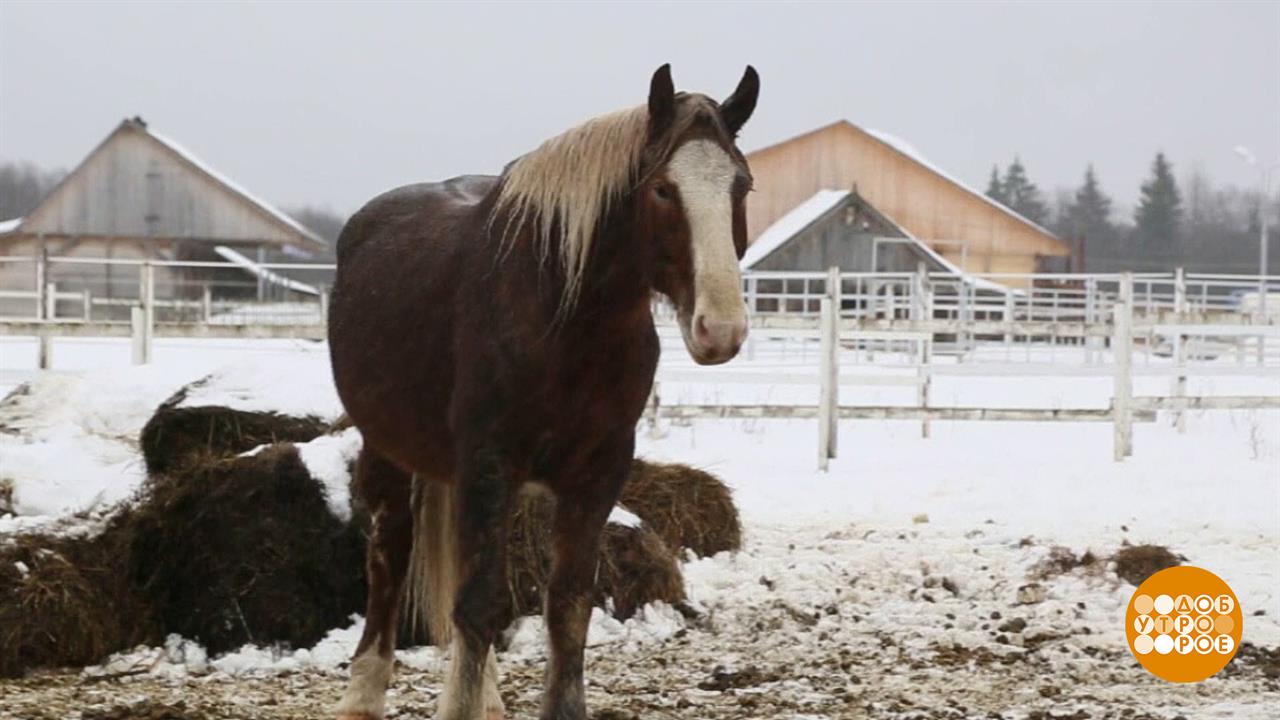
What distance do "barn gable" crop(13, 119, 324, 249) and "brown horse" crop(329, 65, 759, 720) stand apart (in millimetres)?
37377

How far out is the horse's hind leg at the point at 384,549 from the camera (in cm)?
451

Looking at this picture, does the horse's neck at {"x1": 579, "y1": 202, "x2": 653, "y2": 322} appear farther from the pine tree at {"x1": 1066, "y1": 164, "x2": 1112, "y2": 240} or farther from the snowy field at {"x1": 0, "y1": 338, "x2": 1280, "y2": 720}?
the pine tree at {"x1": 1066, "y1": 164, "x2": 1112, "y2": 240}

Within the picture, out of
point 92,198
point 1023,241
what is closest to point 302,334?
point 92,198

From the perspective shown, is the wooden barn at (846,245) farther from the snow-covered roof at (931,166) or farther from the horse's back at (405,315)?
the horse's back at (405,315)

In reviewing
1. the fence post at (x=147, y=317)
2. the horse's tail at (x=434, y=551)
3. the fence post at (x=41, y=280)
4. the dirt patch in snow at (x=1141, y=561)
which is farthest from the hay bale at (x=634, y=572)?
the fence post at (x=41, y=280)

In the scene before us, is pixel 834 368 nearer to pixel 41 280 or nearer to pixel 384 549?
pixel 384 549

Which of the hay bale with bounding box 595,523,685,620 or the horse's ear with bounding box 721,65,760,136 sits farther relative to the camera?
the hay bale with bounding box 595,523,685,620

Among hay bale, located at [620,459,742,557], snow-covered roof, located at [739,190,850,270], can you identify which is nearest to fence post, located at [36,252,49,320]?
hay bale, located at [620,459,742,557]

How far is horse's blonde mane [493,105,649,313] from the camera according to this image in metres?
3.62

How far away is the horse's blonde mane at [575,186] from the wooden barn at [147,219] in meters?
35.1

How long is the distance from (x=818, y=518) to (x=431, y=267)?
4.37 meters

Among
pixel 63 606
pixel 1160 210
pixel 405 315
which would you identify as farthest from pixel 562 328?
pixel 1160 210

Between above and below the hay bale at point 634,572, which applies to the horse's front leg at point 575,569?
above
